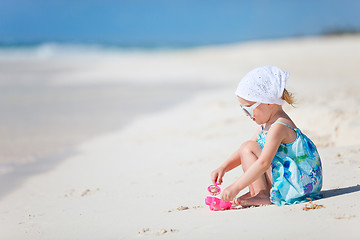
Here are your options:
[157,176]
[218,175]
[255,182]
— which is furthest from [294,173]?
[157,176]

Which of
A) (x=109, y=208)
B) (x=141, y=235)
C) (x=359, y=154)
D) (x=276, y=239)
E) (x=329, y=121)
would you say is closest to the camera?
(x=276, y=239)

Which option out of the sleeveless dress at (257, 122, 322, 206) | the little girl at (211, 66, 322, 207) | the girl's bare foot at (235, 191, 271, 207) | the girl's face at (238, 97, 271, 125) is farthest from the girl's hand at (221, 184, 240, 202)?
the girl's face at (238, 97, 271, 125)

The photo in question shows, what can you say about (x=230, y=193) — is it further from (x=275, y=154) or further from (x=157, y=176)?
(x=157, y=176)

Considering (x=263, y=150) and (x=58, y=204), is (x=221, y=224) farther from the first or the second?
(x=58, y=204)

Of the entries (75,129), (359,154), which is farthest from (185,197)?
(75,129)

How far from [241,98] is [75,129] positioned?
4.70m

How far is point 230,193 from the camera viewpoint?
119 inches

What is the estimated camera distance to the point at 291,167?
308 cm

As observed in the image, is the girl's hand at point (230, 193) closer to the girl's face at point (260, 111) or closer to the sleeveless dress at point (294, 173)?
the sleeveless dress at point (294, 173)

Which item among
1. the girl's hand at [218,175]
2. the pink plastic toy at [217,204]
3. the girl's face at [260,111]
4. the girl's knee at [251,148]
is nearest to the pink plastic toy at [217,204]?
the pink plastic toy at [217,204]

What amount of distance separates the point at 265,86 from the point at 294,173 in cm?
54

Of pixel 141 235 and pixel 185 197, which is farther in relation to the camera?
pixel 185 197

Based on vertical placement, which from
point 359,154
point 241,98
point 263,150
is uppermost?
point 241,98

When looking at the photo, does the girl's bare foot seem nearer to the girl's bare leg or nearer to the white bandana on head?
the girl's bare leg
